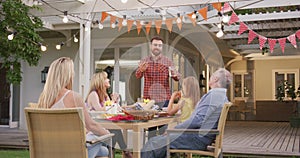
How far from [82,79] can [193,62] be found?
4636 millimetres

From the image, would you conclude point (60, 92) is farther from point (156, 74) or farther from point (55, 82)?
point (156, 74)

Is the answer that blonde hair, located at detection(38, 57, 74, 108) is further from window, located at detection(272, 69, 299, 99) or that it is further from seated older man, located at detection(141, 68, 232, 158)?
window, located at detection(272, 69, 299, 99)

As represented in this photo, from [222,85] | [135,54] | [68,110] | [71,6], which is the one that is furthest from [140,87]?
[68,110]

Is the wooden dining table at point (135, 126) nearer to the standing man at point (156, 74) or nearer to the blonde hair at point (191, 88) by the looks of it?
the blonde hair at point (191, 88)

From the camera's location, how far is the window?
13633 millimetres

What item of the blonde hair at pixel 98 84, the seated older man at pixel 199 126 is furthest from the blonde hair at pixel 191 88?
the blonde hair at pixel 98 84

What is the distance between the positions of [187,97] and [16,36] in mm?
2627

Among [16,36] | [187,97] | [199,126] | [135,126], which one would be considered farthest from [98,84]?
[16,36]

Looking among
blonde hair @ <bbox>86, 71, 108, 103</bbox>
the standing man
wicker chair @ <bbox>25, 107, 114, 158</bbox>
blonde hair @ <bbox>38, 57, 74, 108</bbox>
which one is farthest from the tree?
wicker chair @ <bbox>25, 107, 114, 158</bbox>

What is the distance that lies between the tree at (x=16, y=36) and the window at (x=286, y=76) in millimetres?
10626

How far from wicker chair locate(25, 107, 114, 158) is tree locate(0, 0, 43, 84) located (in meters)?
2.73

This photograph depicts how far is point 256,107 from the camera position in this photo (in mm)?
13930

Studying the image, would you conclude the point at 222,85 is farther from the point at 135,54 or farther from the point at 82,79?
the point at 135,54

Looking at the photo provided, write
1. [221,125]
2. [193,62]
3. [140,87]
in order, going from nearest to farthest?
[221,125]
[140,87]
[193,62]
